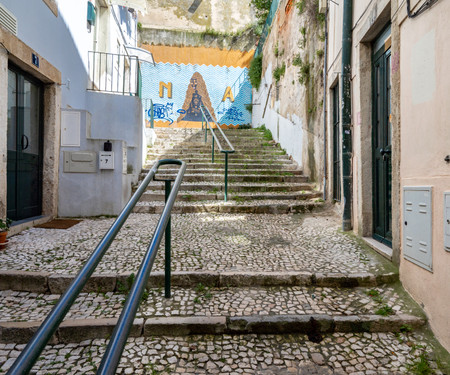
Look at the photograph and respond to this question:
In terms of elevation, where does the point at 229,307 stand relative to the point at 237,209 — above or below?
below

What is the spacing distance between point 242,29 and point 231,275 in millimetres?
13943

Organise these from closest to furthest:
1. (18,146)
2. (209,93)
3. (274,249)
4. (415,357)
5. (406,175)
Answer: (415,357) < (406,175) < (274,249) < (18,146) < (209,93)

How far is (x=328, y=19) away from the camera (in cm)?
486

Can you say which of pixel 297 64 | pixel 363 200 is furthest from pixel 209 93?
pixel 363 200

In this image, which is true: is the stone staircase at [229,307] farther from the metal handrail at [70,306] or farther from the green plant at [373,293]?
the metal handrail at [70,306]

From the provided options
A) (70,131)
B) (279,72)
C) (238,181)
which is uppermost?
(279,72)

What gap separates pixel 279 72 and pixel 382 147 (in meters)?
6.13

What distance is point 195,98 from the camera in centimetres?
1291

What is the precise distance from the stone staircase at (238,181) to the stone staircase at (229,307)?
1.21 m

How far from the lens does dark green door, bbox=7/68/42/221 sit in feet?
13.0

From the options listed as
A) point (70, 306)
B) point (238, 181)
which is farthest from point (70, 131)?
point (70, 306)

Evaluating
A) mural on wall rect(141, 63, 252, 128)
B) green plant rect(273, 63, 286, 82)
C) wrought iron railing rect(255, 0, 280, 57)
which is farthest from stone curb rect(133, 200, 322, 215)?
mural on wall rect(141, 63, 252, 128)

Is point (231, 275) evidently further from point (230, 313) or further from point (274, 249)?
point (274, 249)

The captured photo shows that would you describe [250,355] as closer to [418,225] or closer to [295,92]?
[418,225]
